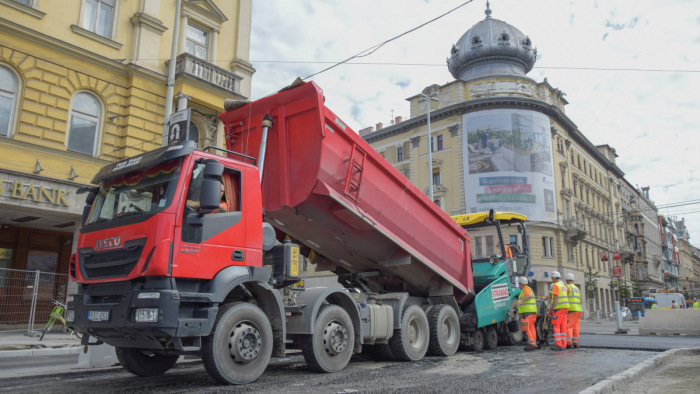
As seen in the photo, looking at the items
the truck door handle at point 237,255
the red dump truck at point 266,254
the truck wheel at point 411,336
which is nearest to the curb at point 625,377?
the red dump truck at point 266,254

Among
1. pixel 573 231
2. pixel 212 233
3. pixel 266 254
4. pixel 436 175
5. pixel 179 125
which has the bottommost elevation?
pixel 266 254

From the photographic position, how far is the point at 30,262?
14547 mm

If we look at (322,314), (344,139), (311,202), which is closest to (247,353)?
(322,314)

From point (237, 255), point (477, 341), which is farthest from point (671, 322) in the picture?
point (237, 255)

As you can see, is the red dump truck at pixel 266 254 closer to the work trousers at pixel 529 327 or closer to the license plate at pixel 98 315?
the license plate at pixel 98 315

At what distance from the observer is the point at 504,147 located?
37625 mm

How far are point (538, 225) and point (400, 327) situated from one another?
3271 centimetres

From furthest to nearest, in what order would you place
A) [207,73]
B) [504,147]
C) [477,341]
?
1. [504,147]
2. [207,73]
3. [477,341]

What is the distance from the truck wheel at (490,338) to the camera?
34.8 feet

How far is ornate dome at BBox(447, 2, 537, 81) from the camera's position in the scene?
134 feet

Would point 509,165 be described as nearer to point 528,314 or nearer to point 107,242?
point 528,314

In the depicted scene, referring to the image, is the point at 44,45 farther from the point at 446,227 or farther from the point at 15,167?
the point at 446,227

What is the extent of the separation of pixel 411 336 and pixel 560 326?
3997 mm

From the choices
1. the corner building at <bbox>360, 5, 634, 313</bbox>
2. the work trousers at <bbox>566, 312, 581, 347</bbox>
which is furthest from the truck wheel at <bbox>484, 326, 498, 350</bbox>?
the corner building at <bbox>360, 5, 634, 313</bbox>
